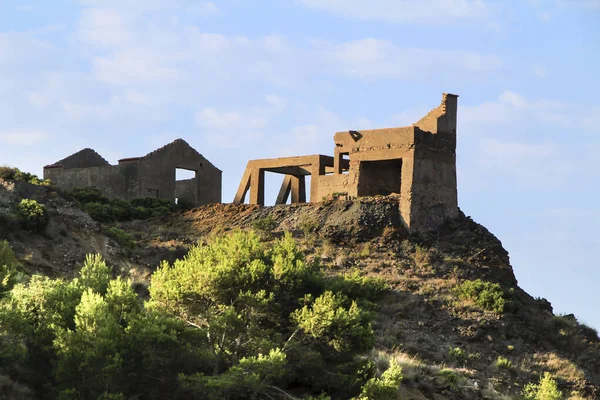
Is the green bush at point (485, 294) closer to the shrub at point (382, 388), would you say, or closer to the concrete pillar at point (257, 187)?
the shrub at point (382, 388)

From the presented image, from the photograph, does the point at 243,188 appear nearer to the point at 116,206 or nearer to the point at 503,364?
the point at 116,206

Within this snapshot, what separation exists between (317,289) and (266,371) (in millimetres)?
4232

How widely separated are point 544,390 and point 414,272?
849cm

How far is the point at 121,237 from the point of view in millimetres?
41906

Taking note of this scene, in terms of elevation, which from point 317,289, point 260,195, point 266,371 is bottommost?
point 266,371

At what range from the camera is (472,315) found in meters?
37.8

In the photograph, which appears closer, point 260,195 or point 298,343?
point 298,343

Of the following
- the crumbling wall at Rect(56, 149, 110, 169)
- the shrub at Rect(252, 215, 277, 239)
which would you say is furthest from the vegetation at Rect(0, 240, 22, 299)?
the crumbling wall at Rect(56, 149, 110, 169)

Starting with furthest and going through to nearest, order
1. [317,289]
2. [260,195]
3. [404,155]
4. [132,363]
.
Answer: [260,195] < [404,155] < [317,289] < [132,363]

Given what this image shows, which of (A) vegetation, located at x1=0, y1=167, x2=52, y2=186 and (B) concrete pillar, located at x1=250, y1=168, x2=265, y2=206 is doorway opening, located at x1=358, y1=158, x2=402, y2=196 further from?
(A) vegetation, located at x1=0, y1=167, x2=52, y2=186

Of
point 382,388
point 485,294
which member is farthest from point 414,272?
point 382,388

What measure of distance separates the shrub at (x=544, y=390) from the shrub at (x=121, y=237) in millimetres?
16091

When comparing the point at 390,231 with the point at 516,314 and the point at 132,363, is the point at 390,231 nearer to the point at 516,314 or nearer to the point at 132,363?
the point at 516,314

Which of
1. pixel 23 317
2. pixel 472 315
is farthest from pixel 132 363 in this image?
pixel 472 315
